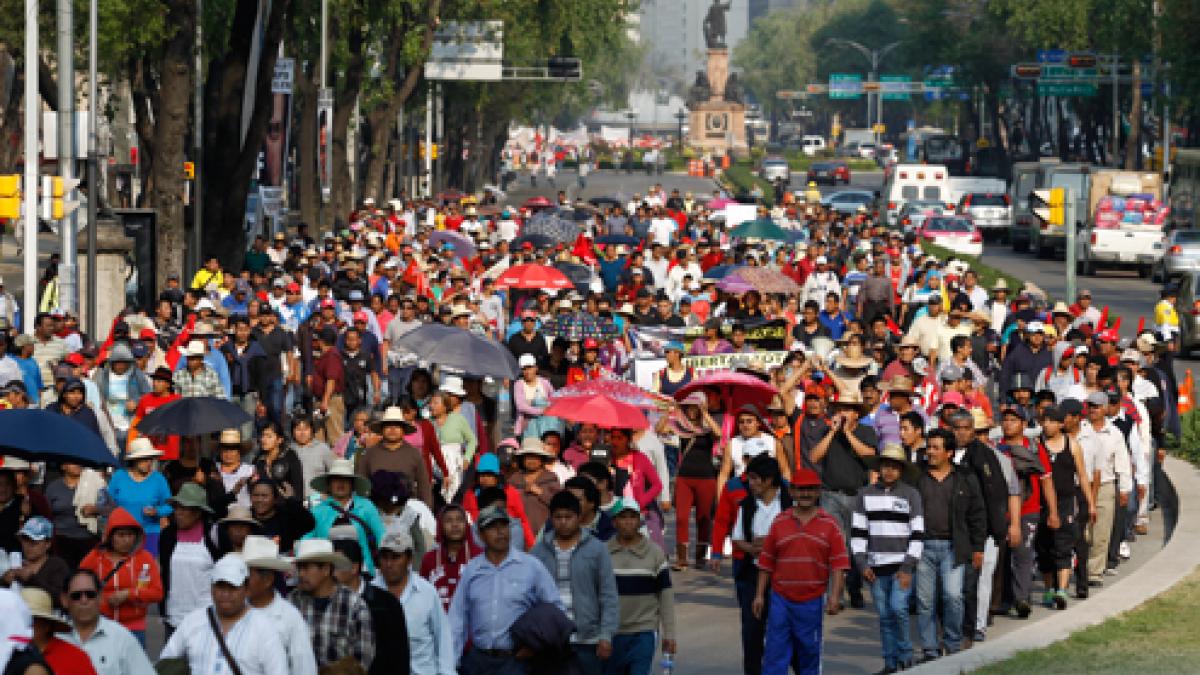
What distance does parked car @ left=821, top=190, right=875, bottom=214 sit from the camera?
69.3 meters

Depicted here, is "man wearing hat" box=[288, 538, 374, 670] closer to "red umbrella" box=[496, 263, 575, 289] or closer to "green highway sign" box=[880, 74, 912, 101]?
"red umbrella" box=[496, 263, 575, 289]

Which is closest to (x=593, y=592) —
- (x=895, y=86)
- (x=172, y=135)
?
(x=172, y=135)

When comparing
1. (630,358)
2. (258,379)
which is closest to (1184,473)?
(630,358)

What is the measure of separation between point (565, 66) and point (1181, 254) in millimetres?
29088

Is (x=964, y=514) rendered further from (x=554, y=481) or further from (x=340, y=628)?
(x=340, y=628)

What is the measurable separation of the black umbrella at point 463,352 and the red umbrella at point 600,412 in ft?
6.37

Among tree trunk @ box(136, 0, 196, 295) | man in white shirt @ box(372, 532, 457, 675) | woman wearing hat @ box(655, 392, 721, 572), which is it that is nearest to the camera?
man in white shirt @ box(372, 532, 457, 675)

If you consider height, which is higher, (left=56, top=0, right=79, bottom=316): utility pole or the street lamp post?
the street lamp post

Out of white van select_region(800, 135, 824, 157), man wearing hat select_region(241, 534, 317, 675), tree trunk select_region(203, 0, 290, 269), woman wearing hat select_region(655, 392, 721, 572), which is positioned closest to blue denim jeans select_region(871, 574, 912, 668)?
woman wearing hat select_region(655, 392, 721, 572)

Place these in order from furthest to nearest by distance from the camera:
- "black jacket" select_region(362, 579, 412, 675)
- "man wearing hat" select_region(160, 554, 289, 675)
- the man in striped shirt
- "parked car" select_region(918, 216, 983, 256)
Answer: "parked car" select_region(918, 216, 983, 256)
the man in striped shirt
"black jacket" select_region(362, 579, 412, 675)
"man wearing hat" select_region(160, 554, 289, 675)

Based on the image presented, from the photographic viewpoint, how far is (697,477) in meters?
17.0

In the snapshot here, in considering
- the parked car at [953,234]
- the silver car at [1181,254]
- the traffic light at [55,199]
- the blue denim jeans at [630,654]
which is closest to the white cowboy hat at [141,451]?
the blue denim jeans at [630,654]

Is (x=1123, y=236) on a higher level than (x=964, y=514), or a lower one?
lower

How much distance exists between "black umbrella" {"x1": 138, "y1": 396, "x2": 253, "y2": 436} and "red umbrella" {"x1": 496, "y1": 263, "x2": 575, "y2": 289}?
11050 millimetres
